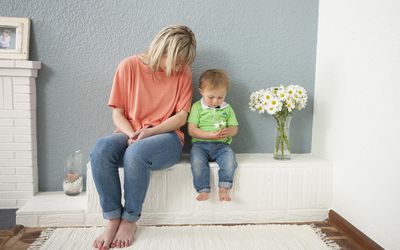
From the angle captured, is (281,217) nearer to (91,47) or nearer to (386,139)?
(386,139)

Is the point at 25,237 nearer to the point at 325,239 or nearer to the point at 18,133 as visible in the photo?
the point at 18,133

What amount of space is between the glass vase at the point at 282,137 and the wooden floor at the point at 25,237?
1.54 feet

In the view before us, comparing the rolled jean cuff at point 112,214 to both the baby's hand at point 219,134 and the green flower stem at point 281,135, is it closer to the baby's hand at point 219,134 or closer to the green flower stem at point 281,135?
the baby's hand at point 219,134

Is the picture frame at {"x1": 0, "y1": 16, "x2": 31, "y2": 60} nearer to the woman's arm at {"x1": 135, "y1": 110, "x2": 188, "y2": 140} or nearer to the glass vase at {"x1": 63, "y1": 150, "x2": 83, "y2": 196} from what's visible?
the glass vase at {"x1": 63, "y1": 150, "x2": 83, "y2": 196}

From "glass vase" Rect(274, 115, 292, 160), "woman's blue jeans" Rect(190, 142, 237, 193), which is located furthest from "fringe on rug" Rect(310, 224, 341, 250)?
"woman's blue jeans" Rect(190, 142, 237, 193)

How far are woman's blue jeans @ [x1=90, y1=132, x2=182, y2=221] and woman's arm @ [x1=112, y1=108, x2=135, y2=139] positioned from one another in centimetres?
12

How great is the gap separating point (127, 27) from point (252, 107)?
3.02 feet

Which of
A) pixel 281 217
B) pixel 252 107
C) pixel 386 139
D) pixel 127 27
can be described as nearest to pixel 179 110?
pixel 252 107

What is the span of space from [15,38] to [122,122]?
0.83 m

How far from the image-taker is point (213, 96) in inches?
75.4

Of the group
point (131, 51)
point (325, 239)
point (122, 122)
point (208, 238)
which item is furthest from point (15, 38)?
point (325, 239)

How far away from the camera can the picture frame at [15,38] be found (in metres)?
1.96

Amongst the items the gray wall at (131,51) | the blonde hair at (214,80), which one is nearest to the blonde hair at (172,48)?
the blonde hair at (214,80)

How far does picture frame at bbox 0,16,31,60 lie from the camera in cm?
196
